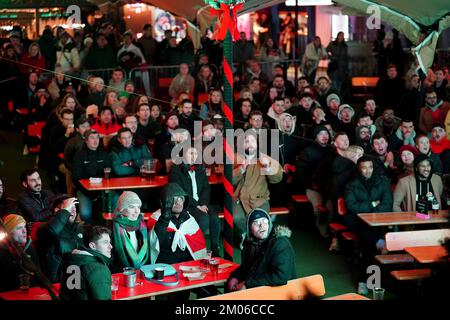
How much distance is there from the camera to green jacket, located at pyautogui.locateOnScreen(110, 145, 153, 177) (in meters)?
10.9

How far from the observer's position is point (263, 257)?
722 cm

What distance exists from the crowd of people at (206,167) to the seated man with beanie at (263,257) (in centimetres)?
1

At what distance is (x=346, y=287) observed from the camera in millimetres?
9070

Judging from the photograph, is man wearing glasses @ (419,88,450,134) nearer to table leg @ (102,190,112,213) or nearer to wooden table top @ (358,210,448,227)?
wooden table top @ (358,210,448,227)

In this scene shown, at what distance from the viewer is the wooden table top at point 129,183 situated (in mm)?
10219

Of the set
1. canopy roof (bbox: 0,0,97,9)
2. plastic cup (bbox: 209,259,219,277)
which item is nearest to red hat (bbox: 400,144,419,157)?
plastic cup (bbox: 209,259,219,277)

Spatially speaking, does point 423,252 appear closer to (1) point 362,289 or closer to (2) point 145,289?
A: (1) point 362,289

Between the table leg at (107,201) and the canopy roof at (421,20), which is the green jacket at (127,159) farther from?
the canopy roof at (421,20)

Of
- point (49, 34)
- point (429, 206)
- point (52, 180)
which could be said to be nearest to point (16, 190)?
point (52, 180)

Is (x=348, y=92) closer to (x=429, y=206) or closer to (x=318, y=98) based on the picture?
(x=318, y=98)

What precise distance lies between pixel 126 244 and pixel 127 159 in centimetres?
337

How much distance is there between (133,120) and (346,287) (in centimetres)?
408

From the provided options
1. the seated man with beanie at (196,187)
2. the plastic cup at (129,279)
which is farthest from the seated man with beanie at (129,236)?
the seated man with beanie at (196,187)

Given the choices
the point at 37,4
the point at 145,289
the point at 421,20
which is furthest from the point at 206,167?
the point at 37,4
